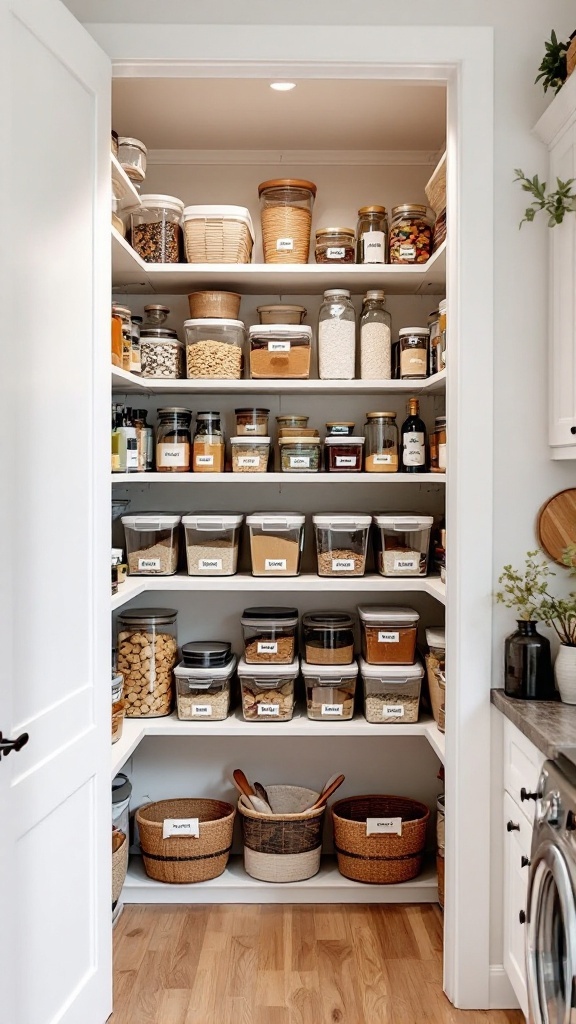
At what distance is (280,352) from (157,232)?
22.5 inches

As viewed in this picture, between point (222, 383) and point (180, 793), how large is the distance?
1571 millimetres

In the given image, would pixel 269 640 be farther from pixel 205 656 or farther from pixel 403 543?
pixel 403 543

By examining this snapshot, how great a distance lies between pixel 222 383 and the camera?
9.82 feet

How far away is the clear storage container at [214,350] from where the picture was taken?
3018 millimetres

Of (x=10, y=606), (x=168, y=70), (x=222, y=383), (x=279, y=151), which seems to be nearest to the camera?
(x=10, y=606)

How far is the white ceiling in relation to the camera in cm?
275

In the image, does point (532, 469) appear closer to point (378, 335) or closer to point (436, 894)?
point (378, 335)

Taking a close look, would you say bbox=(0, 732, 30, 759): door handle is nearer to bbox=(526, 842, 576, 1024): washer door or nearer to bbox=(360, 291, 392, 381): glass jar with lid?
bbox=(526, 842, 576, 1024): washer door

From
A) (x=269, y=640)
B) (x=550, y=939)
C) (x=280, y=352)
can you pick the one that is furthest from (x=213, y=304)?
(x=550, y=939)

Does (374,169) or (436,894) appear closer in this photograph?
(436,894)

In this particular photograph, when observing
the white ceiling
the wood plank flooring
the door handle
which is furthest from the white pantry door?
the white ceiling

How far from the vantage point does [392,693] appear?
9.96 ft

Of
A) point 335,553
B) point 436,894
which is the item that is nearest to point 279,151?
point 335,553

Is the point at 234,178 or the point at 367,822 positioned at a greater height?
the point at 234,178
